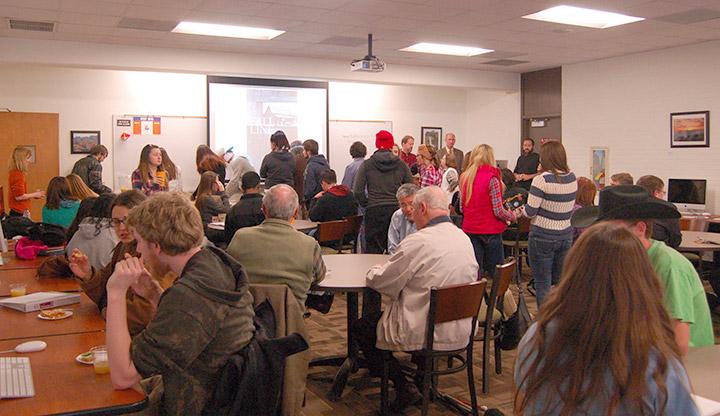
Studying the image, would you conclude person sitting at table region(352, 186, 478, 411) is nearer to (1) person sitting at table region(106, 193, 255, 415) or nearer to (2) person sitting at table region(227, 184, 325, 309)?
(2) person sitting at table region(227, 184, 325, 309)

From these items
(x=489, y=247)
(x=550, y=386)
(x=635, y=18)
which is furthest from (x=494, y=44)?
(x=550, y=386)

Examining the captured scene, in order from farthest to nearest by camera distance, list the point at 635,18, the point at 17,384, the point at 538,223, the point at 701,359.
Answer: the point at 635,18 → the point at 538,223 → the point at 701,359 → the point at 17,384

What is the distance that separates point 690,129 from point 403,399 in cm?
708

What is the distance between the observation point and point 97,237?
3.72m

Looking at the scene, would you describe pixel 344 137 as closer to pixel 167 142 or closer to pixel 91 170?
pixel 167 142

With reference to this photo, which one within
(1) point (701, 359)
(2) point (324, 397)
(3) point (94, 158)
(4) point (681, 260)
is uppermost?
(3) point (94, 158)

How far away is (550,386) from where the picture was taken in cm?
156

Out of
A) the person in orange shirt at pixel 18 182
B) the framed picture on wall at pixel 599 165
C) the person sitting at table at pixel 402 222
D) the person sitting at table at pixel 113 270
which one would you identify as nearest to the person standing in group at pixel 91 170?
the person in orange shirt at pixel 18 182

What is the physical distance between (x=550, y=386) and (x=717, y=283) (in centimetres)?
522

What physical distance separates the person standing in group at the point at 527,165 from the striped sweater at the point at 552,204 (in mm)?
5664

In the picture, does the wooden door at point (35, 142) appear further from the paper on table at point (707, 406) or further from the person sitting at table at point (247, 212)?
the paper on table at point (707, 406)

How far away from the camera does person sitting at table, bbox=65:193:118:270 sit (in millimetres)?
3699

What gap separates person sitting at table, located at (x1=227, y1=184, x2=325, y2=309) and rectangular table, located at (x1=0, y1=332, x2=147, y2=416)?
3.88 ft

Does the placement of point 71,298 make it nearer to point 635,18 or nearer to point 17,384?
point 17,384
